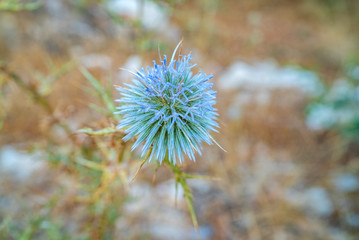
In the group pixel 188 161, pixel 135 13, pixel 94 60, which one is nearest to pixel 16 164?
pixel 94 60

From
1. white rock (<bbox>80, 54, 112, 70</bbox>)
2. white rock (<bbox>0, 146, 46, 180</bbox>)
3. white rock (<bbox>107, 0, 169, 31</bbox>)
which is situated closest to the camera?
white rock (<bbox>0, 146, 46, 180</bbox>)

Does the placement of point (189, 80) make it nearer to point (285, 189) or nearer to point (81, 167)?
point (81, 167)

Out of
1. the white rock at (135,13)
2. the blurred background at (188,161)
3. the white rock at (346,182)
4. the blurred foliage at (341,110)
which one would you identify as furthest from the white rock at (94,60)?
the white rock at (346,182)

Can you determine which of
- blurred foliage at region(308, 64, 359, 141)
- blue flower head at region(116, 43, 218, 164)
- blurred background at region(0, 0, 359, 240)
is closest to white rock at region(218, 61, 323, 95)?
blurred background at region(0, 0, 359, 240)

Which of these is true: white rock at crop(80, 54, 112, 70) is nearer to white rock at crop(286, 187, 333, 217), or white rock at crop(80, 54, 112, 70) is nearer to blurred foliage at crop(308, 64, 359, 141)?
white rock at crop(286, 187, 333, 217)

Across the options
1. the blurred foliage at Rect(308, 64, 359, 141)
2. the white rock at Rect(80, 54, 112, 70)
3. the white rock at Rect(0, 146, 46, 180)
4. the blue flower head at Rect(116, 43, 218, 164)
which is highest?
the white rock at Rect(80, 54, 112, 70)

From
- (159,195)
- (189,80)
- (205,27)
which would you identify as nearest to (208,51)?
(205,27)

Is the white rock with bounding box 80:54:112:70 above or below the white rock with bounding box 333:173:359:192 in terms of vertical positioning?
above

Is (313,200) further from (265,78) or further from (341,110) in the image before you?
(265,78)
